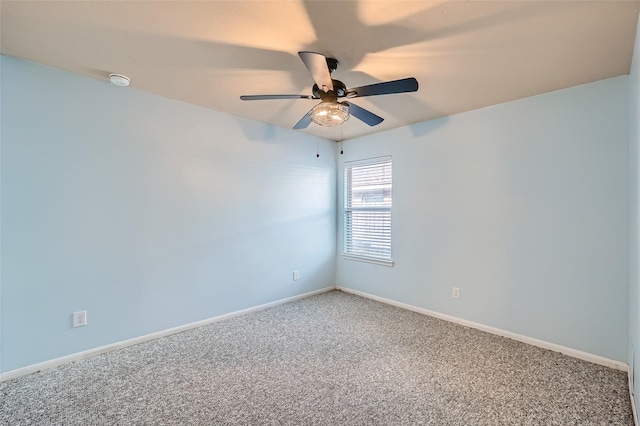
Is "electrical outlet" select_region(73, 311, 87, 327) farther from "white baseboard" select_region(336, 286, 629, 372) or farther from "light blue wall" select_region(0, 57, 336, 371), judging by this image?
"white baseboard" select_region(336, 286, 629, 372)

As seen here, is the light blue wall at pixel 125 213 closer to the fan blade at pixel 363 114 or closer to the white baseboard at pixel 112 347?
the white baseboard at pixel 112 347

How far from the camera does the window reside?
400 centimetres

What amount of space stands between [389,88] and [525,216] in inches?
74.2

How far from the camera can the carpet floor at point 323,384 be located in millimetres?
1765

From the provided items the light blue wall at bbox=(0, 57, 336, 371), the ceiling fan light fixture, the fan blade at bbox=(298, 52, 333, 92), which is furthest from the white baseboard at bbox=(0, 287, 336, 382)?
the fan blade at bbox=(298, 52, 333, 92)

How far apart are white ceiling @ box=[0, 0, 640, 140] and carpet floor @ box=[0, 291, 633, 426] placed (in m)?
2.30

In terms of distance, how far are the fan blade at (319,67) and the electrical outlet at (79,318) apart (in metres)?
2.63

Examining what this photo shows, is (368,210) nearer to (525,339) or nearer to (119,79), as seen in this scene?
(525,339)

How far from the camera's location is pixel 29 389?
2012 mm

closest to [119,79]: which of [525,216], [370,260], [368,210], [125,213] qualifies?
[125,213]

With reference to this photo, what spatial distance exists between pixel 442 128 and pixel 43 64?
12.1 ft

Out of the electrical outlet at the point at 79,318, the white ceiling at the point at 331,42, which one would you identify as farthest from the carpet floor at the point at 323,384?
the white ceiling at the point at 331,42

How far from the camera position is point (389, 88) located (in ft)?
6.52

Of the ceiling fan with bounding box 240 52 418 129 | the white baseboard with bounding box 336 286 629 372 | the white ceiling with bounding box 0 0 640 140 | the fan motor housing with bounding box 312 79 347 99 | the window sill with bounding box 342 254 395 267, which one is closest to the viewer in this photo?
the white ceiling with bounding box 0 0 640 140
